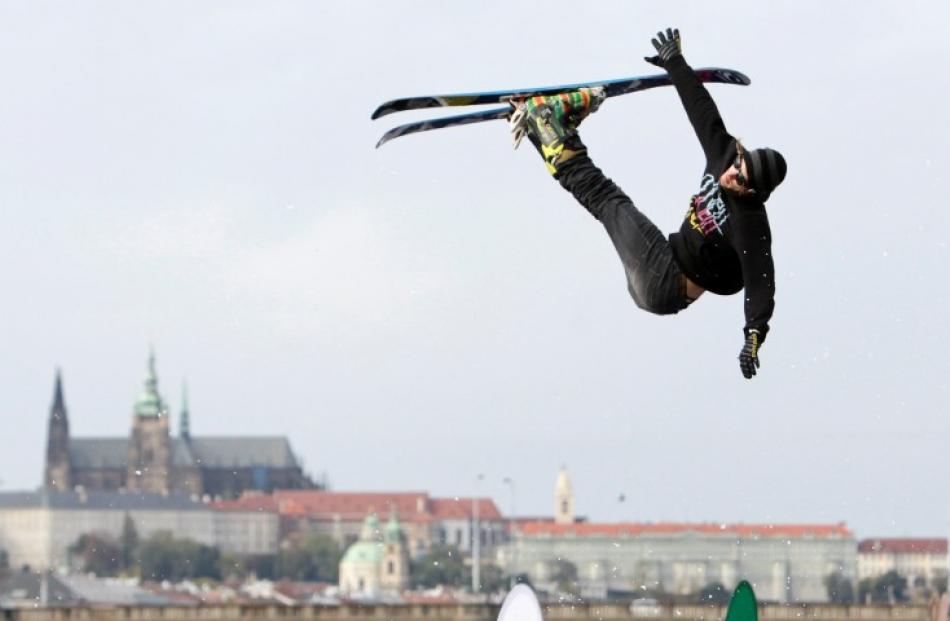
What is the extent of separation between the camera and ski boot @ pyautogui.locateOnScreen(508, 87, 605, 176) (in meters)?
7.14

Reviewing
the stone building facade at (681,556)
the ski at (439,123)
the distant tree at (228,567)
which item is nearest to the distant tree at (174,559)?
the distant tree at (228,567)

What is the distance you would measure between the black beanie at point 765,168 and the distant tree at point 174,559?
179345 mm

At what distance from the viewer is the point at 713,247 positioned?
6684 millimetres

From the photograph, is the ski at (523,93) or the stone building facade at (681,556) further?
the stone building facade at (681,556)

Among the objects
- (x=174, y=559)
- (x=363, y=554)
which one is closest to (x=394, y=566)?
(x=363, y=554)

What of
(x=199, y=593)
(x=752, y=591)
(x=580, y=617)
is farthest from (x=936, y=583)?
(x=752, y=591)

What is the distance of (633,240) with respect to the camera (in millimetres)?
6938

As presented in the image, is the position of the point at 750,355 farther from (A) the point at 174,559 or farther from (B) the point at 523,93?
(A) the point at 174,559

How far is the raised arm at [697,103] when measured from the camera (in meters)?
6.57

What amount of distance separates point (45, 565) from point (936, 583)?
394ft

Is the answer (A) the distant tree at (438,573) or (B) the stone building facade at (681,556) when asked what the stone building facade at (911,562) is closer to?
(B) the stone building facade at (681,556)

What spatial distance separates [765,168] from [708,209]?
1.03 ft

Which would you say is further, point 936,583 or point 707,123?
point 936,583

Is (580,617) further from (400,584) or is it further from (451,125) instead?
(400,584)
